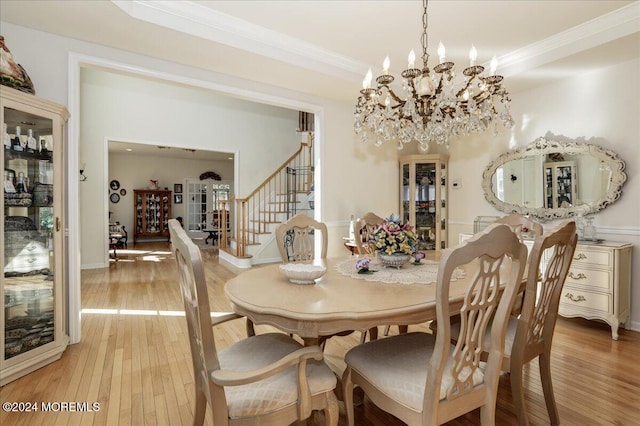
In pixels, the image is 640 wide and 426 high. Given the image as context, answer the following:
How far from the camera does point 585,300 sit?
116 inches

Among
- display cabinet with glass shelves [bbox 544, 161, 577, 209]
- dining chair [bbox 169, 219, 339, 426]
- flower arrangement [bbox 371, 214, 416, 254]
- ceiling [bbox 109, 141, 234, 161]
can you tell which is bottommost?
dining chair [bbox 169, 219, 339, 426]

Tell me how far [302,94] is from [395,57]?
3.69ft

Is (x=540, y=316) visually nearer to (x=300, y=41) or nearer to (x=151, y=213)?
(x=300, y=41)

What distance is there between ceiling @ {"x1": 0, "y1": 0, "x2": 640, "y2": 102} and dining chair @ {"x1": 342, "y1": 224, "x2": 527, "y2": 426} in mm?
2227

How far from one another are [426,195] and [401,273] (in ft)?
10.2

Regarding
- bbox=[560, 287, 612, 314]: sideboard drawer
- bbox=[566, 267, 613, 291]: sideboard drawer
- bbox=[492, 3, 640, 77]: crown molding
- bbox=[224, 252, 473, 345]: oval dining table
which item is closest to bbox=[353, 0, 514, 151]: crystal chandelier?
bbox=[224, 252, 473, 345]: oval dining table

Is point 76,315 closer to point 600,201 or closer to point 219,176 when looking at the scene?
point 600,201

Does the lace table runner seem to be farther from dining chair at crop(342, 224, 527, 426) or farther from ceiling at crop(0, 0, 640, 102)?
ceiling at crop(0, 0, 640, 102)

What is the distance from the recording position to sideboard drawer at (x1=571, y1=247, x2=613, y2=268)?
283cm

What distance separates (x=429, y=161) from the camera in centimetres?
463

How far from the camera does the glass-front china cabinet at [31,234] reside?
2121mm

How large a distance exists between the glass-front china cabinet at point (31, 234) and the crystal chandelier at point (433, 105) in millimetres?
2203

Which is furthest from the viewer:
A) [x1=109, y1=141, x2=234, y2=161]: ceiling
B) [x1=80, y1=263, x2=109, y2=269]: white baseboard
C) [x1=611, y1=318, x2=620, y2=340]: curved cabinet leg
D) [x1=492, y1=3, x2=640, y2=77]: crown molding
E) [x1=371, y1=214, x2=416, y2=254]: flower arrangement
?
[x1=109, y1=141, x2=234, y2=161]: ceiling

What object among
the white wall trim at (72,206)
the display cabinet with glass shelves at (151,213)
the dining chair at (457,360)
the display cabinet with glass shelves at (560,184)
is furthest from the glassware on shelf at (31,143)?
the display cabinet with glass shelves at (151,213)
